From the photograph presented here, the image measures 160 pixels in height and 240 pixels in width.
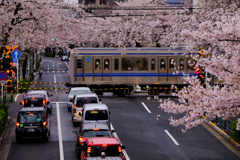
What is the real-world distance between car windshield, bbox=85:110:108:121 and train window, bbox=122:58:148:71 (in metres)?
17.9

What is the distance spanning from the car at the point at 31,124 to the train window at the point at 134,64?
18.8 m

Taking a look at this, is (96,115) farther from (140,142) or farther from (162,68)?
(162,68)

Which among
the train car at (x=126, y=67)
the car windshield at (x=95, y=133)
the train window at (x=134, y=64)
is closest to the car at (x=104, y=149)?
the car windshield at (x=95, y=133)

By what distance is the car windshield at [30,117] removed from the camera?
2280 centimetres

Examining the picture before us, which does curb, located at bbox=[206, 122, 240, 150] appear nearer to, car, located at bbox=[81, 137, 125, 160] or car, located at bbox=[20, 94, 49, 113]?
car, located at bbox=[81, 137, 125, 160]

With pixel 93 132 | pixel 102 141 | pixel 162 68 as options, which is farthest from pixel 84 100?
pixel 162 68

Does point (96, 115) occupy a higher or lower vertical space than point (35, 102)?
higher

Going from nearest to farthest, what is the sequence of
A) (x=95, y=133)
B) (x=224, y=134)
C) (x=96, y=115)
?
(x=95, y=133) < (x=96, y=115) < (x=224, y=134)

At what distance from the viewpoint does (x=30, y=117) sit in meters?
22.9

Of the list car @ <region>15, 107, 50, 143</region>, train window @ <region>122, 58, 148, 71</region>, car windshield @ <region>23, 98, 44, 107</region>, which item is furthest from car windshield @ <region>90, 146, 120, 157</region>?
train window @ <region>122, 58, 148, 71</region>

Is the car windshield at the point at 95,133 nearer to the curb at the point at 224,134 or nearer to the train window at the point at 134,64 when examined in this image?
the curb at the point at 224,134

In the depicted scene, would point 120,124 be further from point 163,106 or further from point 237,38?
point 237,38

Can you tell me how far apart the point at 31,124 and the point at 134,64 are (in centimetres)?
1974

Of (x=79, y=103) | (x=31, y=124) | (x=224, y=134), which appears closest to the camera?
(x=31, y=124)
